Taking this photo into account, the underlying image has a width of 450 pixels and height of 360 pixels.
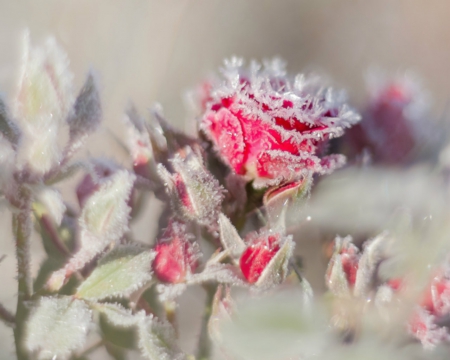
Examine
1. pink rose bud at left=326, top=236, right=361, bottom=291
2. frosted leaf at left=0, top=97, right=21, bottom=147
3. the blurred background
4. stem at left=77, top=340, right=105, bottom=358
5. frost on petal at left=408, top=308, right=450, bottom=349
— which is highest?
the blurred background

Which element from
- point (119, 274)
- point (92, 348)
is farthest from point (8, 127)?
point (92, 348)

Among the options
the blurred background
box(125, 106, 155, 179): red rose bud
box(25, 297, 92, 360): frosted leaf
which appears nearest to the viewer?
box(25, 297, 92, 360): frosted leaf

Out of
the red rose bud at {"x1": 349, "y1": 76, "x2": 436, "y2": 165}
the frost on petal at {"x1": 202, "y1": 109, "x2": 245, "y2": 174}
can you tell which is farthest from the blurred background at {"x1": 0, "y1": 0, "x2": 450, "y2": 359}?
the frost on petal at {"x1": 202, "y1": 109, "x2": 245, "y2": 174}

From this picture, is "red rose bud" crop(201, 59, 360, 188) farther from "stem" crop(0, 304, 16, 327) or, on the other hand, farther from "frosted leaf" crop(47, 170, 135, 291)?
"stem" crop(0, 304, 16, 327)

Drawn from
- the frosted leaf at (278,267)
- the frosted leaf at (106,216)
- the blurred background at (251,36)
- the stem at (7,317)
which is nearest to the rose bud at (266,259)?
the frosted leaf at (278,267)

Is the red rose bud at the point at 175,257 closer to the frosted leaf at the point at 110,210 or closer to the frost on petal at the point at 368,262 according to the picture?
the frosted leaf at the point at 110,210

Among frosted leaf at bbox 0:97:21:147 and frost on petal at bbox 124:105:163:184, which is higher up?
frosted leaf at bbox 0:97:21:147

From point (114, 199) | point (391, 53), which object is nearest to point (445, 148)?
point (114, 199)
